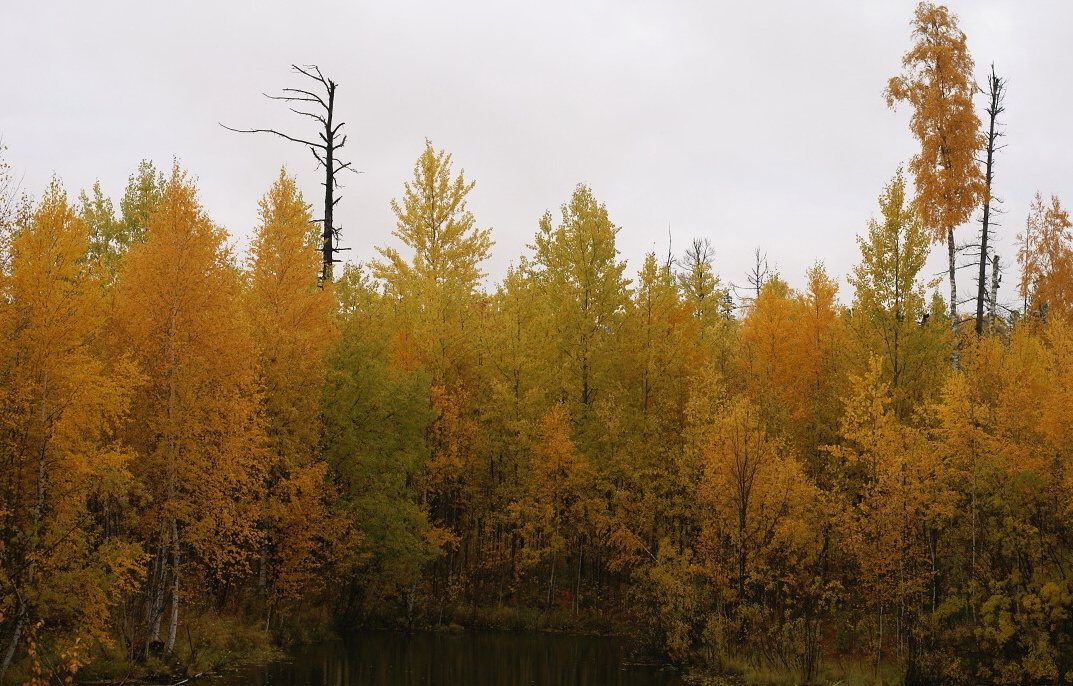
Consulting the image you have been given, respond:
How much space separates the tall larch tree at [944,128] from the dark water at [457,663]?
50.3 feet

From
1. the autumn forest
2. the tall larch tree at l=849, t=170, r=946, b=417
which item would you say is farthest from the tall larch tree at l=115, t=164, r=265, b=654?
the tall larch tree at l=849, t=170, r=946, b=417

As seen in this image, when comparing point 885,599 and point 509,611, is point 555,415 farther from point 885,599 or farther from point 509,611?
point 885,599

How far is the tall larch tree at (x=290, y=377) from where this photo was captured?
24.0 m

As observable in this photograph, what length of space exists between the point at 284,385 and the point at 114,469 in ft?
23.7

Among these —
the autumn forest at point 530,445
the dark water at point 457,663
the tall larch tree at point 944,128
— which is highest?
the tall larch tree at point 944,128

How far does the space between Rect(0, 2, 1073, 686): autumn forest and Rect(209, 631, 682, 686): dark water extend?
49.9 inches

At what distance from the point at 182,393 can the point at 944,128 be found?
928 inches

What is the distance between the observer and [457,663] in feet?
78.1

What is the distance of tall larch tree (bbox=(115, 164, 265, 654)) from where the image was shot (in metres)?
19.6

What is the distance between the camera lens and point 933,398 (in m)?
26.3

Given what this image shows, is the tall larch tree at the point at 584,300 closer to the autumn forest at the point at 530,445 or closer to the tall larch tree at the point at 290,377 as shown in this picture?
the autumn forest at the point at 530,445

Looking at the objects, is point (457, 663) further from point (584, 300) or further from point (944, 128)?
point (944, 128)

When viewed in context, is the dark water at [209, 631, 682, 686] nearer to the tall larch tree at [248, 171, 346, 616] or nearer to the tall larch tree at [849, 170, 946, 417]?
the tall larch tree at [248, 171, 346, 616]

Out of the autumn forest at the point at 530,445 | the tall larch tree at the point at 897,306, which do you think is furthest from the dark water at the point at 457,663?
the tall larch tree at the point at 897,306
